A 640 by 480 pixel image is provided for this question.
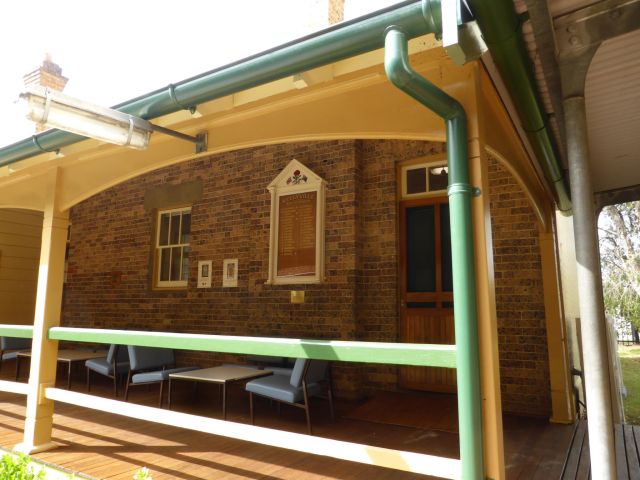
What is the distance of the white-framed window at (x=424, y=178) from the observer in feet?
18.8

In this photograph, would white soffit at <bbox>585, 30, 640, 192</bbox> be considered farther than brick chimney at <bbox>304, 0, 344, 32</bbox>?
No

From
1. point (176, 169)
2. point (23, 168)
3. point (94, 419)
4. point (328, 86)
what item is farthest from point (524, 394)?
point (176, 169)

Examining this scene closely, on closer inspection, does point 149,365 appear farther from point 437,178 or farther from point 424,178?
point 437,178

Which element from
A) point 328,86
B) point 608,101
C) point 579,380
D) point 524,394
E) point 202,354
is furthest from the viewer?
point 202,354

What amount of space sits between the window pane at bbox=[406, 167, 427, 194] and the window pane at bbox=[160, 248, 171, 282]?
168 inches

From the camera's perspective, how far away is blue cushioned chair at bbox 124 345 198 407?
5059 millimetres

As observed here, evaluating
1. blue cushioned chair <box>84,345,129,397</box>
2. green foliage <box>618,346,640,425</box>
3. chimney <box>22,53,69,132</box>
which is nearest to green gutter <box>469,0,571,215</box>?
blue cushioned chair <box>84,345,129,397</box>

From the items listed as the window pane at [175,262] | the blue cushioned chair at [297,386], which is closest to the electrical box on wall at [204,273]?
the window pane at [175,262]

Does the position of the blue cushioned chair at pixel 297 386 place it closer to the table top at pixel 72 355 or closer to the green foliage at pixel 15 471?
the green foliage at pixel 15 471

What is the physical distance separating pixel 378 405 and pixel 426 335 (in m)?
1.05

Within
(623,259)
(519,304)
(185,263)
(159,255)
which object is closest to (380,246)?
(519,304)

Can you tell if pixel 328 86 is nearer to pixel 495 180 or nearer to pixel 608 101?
pixel 608 101

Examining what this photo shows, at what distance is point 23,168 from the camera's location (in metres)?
4.15

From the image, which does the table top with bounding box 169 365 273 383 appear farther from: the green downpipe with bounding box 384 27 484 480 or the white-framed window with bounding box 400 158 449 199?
the green downpipe with bounding box 384 27 484 480
